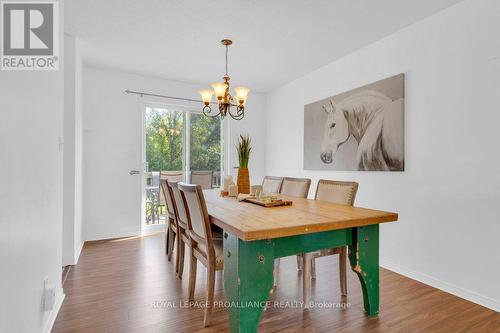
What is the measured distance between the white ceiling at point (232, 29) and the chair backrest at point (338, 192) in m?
1.53

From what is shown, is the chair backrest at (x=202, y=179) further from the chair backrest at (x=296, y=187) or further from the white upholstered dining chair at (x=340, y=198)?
the white upholstered dining chair at (x=340, y=198)

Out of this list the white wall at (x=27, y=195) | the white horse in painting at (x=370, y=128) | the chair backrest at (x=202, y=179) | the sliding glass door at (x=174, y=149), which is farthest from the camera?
the sliding glass door at (x=174, y=149)

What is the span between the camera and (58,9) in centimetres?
207

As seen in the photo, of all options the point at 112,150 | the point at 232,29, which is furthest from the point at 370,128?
the point at 112,150

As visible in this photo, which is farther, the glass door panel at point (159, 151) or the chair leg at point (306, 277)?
the glass door panel at point (159, 151)

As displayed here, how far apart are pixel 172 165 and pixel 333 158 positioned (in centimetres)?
251

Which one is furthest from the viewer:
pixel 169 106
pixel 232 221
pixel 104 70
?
pixel 169 106

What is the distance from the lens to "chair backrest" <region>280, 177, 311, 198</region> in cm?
295

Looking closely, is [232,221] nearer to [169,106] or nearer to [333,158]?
[333,158]

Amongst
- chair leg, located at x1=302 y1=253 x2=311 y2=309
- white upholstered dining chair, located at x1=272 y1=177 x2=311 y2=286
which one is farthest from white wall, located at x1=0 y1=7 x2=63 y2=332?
white upholstered dining chair, located at x1=272 y1=177 x2=311 y2=286

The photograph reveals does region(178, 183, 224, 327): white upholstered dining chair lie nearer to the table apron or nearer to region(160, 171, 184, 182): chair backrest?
the table apron

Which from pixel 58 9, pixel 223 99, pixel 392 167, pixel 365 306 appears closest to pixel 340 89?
pixel 392 167

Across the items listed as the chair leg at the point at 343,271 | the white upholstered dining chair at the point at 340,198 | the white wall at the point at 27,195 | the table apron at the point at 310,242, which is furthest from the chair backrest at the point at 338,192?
the white wall at the point at 27,195

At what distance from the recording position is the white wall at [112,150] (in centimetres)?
389
